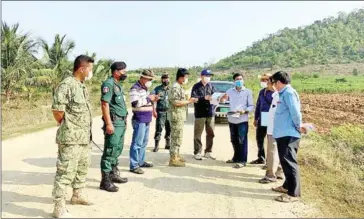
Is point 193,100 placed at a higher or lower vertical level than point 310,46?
lower

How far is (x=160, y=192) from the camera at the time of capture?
228 inches

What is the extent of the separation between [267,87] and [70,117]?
147 inches

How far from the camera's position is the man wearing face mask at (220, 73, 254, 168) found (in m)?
7.54

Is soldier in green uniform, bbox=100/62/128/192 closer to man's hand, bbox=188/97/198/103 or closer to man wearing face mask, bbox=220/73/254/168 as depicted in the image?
man's hand, bbox=188/97/198/103

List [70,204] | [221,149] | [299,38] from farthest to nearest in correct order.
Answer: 1. [299,38]
2. [221,149]
3. [70,204]

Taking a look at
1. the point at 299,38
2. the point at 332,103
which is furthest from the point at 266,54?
the point at 332,103

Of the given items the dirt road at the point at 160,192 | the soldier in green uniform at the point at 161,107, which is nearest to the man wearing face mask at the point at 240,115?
the dirt road at the point at 160,192

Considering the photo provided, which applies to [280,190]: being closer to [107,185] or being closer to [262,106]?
[262,106]

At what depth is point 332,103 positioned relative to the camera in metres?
→ 24.9

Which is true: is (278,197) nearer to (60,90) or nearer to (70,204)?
(70,204)

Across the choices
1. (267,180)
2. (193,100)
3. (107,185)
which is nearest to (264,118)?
(267,180)

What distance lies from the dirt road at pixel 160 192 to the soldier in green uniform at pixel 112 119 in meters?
0.29

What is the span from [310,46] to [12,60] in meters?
69.7

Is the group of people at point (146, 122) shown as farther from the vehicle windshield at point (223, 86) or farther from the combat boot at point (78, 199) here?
the vehicle windshield at point (223, 86)
